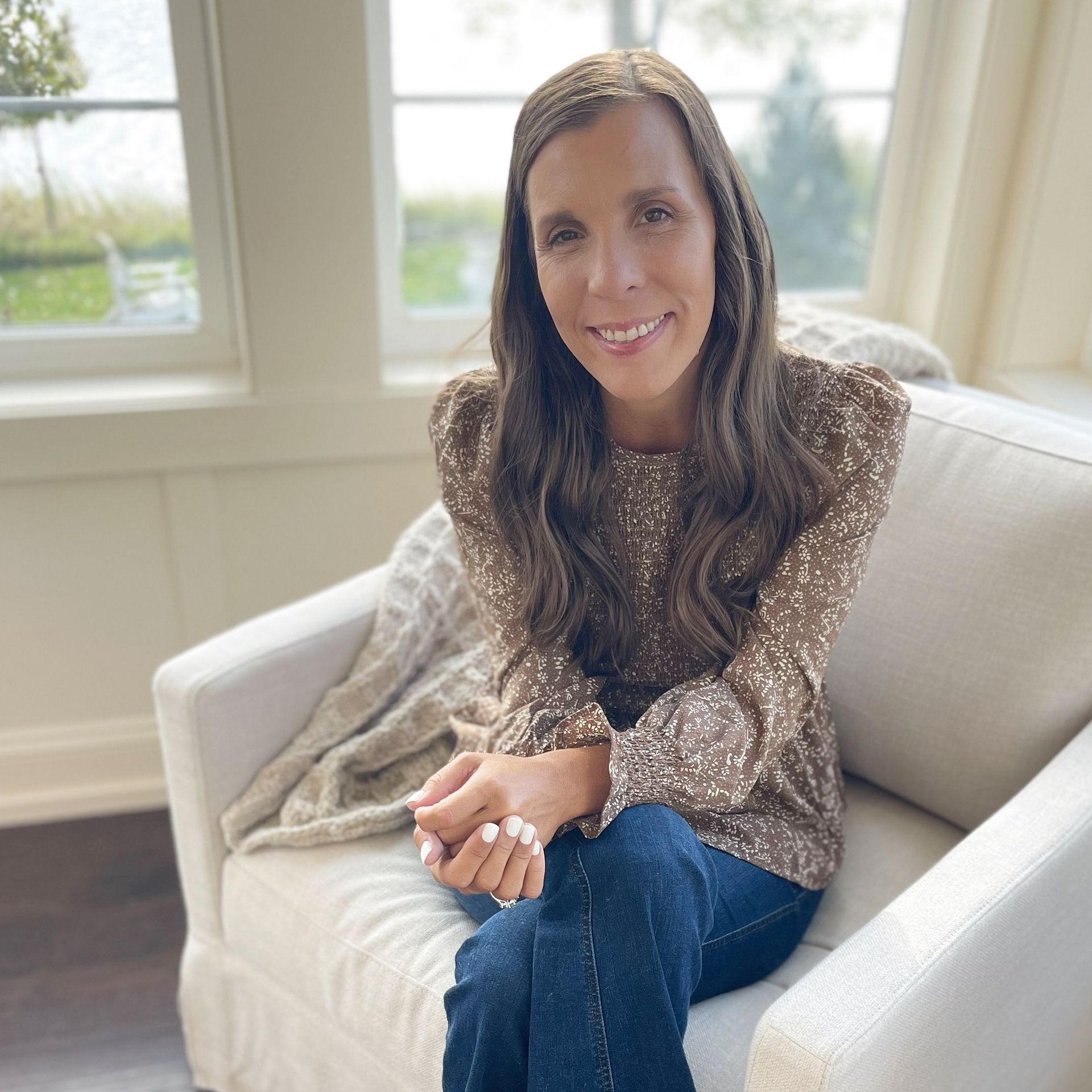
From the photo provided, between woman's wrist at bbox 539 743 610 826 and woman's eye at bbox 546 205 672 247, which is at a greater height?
woman's eye at bbox 546 205 672 247

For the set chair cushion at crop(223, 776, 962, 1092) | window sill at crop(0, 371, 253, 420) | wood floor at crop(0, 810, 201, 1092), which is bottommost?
wood floor at crop(0, 810, 201, 1092)

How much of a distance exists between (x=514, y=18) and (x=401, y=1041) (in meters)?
1.62

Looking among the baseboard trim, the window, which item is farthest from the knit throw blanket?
the baseboard trim

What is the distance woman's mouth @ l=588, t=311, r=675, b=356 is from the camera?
1.07 metres

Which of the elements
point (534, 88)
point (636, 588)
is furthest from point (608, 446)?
point (534, 88)

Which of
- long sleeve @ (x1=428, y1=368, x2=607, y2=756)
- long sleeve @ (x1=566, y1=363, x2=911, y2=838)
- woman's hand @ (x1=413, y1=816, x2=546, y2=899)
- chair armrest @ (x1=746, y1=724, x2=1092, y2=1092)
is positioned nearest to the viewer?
chair armrest @ (x1=746, y1=724, x2=1092, y2=1092)

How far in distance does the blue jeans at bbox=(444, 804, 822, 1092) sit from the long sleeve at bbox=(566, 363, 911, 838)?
0.05m

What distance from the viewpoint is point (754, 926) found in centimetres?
109

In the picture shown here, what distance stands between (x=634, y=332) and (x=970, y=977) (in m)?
0.66

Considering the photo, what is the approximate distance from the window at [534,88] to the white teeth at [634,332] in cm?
84

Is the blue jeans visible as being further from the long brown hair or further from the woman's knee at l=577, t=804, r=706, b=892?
the long brown hair

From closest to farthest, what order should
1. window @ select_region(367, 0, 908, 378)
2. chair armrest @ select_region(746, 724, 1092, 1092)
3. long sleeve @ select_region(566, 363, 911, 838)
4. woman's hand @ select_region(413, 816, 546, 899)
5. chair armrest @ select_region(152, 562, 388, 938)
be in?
chair armrest @ select_region(746, 724, 1092, 1092) < woman's hand @ select_region(413, 816, 546, 899) < long sleeve @ select_region(566, 363, 911, 838) < chair armrest @ select_region(152, 562, 388, 938) < window @ select_region(367, 0, 908, 378)

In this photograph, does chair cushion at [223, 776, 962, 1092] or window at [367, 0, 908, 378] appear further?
window at [367, 0, 908, 378]

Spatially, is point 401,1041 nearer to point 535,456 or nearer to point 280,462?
point 535,456
